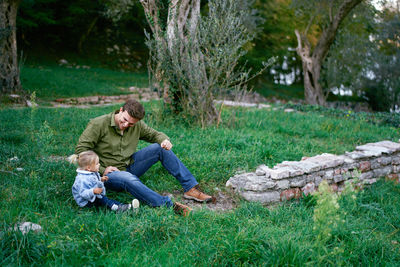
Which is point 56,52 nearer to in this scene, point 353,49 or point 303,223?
point 353,49

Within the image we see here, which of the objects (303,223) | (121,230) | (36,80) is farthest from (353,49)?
(121,230)

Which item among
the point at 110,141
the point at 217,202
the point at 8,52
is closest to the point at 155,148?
the point at 110,141

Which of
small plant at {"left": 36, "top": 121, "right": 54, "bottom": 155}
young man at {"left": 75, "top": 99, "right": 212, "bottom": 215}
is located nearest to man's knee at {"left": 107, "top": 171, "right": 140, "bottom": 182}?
young man at {"left": 75, "top": 99, "right": 212, "bottom": 215}

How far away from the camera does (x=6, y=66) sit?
10.3 m

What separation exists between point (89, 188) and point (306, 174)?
300 centimetres

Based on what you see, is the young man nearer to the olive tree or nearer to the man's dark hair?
the man's dark hair

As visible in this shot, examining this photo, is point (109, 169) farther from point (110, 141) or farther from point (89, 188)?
point (89, 188)

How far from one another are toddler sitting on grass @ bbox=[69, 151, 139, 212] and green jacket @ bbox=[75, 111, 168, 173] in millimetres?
334

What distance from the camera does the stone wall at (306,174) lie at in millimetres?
4402

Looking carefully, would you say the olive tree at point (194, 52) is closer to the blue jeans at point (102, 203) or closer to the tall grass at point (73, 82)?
the blue jeans at point (102, 203)

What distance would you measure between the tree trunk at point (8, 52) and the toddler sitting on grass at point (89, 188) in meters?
8.22

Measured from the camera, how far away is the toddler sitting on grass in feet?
10.9

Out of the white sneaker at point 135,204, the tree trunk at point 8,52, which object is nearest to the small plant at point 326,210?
the white sneaker at point 135,204

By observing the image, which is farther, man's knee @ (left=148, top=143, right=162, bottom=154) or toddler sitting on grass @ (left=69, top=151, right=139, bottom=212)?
man's knee @ (left=148, top=143, right=162, bottom=154)
